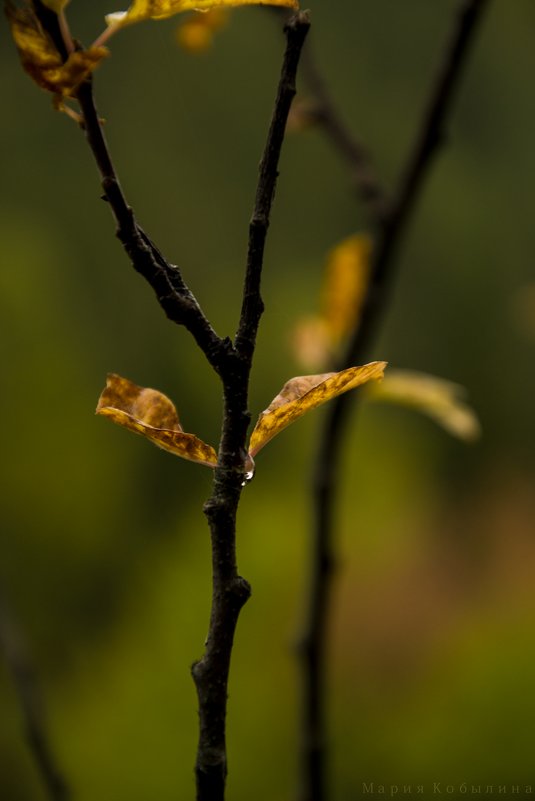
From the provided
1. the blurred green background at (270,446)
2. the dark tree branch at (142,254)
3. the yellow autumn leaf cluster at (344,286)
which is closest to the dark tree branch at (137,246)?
the dark tree branch at (142,254)

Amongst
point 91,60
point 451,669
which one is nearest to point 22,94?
point 451,669

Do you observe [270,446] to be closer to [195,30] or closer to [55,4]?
[195,30]

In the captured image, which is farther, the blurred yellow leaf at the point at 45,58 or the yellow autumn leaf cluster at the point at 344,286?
the yellow autumn leaf cluster at the point at 344,286

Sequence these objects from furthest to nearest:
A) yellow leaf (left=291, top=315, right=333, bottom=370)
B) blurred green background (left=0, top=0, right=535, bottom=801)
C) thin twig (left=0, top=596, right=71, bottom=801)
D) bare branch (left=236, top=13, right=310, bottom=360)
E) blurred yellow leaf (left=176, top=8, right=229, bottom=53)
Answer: blurred green background (left=0, top=0, right=535, bottom=801) < yellow leaf (left=291, top=315, right=333, bottom=370) < thin twig (left=0, top=596, right=71, bottom=801) < blurred yellow leaf (left=176, top=8, right=229, bottom=53) < bare branch (left=236, top=13, right=310, bottom=360)

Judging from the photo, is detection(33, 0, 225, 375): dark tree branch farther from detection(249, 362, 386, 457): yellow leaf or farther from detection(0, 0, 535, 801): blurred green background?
detection(0, 0, 535, 801): blurred green background

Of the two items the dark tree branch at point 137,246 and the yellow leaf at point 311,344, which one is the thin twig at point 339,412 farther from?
the dark tree branch at point 137,246

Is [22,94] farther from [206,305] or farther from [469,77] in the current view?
[469,77]

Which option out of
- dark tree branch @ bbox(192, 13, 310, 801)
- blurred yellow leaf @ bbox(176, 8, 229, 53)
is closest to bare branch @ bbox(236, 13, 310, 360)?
dark tree branch @ bbox(192, 13, 310, 801)
